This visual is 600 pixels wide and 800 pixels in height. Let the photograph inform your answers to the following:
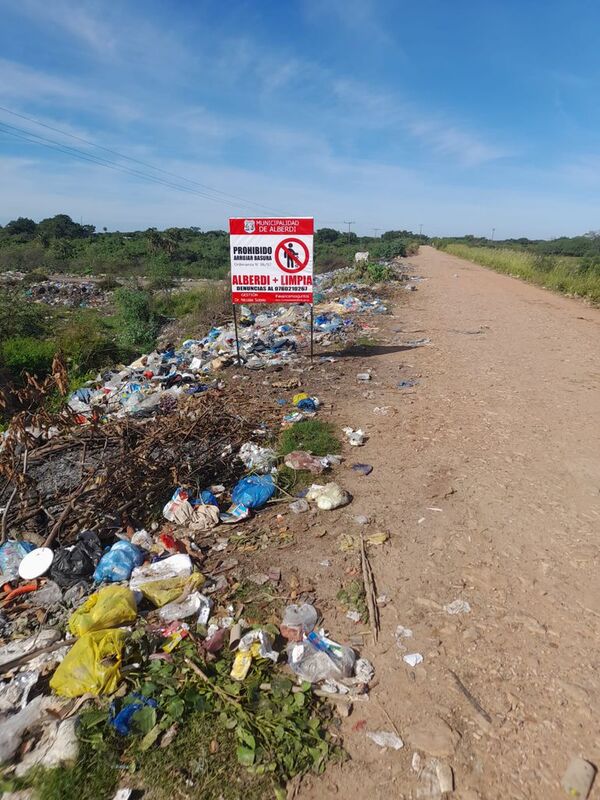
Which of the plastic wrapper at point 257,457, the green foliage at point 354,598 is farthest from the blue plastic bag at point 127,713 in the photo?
the plastic wrapper at point 257,457

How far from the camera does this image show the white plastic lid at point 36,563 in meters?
2.73

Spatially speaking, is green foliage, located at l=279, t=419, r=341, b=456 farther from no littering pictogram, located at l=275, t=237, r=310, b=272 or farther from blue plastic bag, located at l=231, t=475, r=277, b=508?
no littering pictogram, located at l=275, t=237, r=310, b=272

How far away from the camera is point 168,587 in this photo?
2.58 m

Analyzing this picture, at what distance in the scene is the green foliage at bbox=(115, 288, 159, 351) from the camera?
11125 millimetres

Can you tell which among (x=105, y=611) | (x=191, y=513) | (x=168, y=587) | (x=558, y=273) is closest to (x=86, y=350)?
(x=191, y=513)

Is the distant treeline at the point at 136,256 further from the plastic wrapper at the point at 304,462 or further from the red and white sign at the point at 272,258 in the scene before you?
the plastic wrapper at the point at 304,462

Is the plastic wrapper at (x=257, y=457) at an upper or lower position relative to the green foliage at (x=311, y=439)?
lower

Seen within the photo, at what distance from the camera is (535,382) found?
227 inches

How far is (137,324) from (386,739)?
11.2 meters

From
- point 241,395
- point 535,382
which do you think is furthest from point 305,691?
point 535,382

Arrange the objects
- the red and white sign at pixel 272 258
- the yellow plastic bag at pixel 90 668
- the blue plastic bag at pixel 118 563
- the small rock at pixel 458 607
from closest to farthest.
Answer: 1. the yellow plastic bag at pixel 90 668
2. the small rock at pixel 458 607
3. the blue plastic bag at pixel 118 563
4. the red and white sign at pixel 272 258

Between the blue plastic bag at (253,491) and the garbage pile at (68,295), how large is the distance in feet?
60.3

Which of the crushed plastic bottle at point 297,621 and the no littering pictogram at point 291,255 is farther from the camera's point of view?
the no littering pictogram at point 291,255

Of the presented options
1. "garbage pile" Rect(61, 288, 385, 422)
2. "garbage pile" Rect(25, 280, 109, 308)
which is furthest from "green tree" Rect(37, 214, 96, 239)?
"garbage pile" Rect(61, 288, 385, 422)
